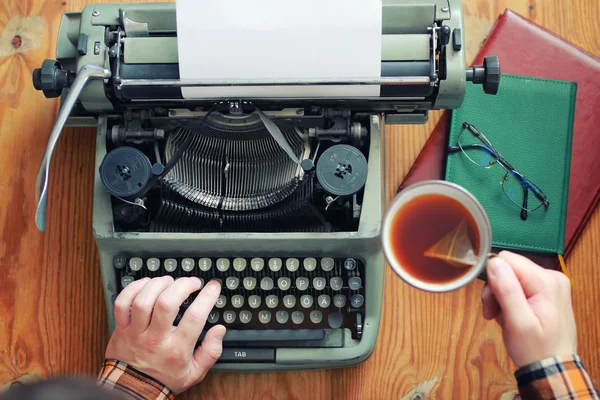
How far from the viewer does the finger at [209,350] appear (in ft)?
4.95

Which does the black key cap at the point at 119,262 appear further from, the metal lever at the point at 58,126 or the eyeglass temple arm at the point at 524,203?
the eyeglass temple arm at the point at 524,203

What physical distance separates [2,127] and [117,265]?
516 mm

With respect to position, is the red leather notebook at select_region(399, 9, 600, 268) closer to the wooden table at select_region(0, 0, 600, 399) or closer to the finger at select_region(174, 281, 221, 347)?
the wooden table at select_region(0, 0, 600, 399)

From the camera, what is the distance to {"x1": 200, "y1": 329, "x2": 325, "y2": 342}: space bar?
60.2 inches

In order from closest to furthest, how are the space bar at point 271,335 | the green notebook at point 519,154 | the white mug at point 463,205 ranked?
the white mug at point 463,205, the space bar at point 271,335, the green notebook at point 519,154

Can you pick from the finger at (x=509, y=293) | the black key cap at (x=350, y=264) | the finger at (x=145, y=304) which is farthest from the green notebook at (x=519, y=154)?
the finger at (x=145, y=304)

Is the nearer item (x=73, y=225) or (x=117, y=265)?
(x=117, y=265)

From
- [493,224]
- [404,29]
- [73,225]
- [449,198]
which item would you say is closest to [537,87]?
[493,224]

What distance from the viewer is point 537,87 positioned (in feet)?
5.44

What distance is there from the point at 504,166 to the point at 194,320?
0.80 metres

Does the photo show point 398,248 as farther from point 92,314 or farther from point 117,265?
point 92,314

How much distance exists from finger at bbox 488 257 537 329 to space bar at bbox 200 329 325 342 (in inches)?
18.5

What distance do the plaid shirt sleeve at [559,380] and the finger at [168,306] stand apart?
69cm

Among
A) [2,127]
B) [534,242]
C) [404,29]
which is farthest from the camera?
[2,127]
